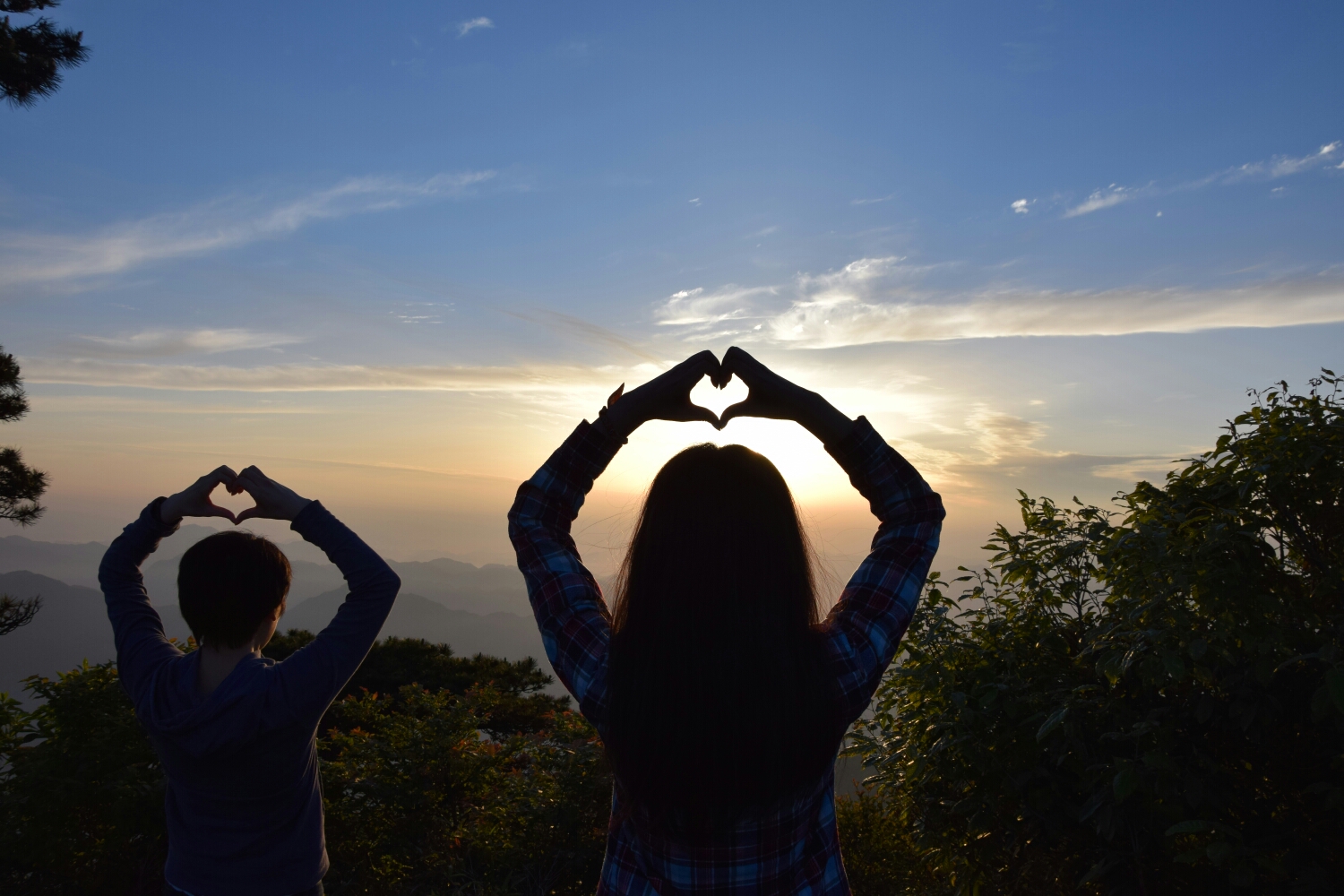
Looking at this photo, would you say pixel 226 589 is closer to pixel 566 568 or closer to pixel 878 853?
pixel 566 568

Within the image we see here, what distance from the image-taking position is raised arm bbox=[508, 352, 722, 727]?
1.39 meters

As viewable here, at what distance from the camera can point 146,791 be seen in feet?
12.6

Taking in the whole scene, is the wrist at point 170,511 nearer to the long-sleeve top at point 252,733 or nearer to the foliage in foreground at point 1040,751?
the long-sleeve top at point 252,733

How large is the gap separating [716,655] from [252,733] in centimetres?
134

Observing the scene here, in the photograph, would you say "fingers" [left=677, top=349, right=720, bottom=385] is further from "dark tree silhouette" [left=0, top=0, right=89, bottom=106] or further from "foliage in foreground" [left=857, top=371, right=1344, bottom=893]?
"dark tree silhouette" [left=0, top=0, right=89, bottom=106]

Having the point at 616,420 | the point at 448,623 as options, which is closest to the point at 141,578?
the point at 616,420

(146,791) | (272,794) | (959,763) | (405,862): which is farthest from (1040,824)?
(146,791)

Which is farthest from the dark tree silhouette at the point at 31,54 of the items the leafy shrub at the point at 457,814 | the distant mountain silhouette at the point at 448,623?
the distant mountain silhouette at the point at 448,623

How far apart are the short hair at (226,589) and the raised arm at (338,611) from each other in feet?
0.52

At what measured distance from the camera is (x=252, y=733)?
1.88 meters

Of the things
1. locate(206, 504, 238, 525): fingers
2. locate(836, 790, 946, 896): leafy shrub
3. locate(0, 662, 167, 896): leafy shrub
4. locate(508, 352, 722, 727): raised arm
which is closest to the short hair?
locate(206, 504, 238, 525): fingers

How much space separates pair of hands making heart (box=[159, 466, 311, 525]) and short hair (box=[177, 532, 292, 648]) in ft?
0.37

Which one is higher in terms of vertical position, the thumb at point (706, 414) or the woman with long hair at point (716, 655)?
the thumb at point (706, 414)

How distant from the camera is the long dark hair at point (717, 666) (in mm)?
1218
